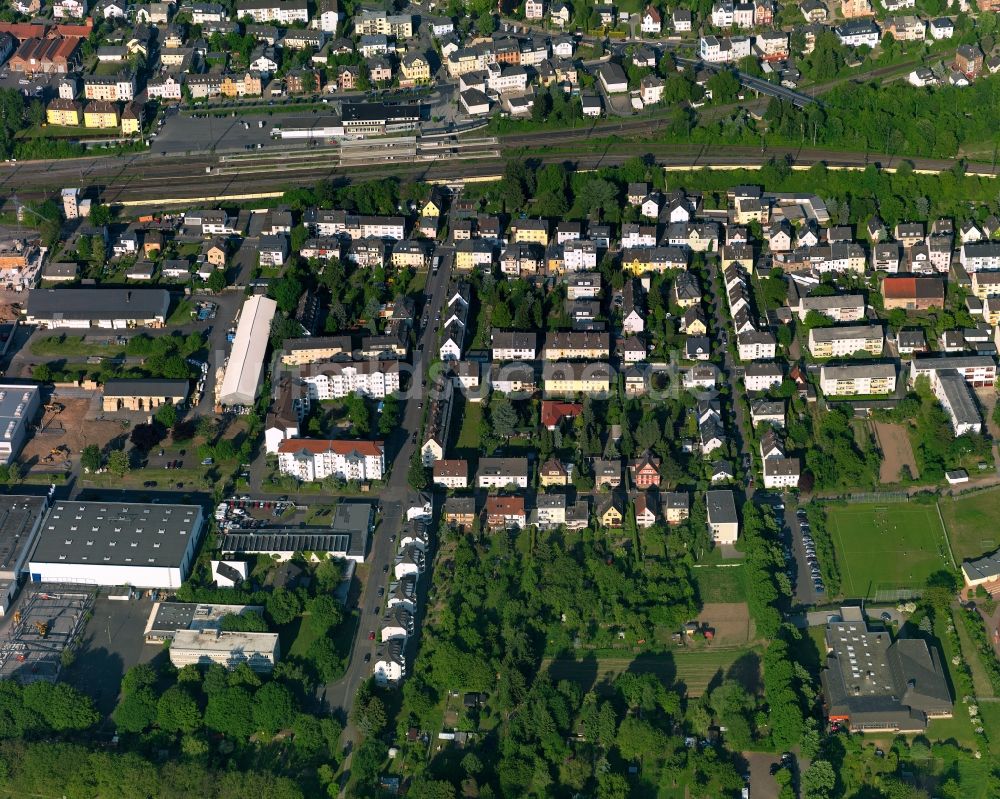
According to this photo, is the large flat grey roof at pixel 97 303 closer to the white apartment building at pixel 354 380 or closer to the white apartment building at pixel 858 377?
the white apartment building at pixel 354 380

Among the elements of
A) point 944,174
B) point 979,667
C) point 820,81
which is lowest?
point 979,667

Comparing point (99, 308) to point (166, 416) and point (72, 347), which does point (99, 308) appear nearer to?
point (72, 347)

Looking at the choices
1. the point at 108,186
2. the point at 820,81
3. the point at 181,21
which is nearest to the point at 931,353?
the point at 820,81

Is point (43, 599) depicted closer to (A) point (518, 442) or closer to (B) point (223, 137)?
(A) point (518, 442)

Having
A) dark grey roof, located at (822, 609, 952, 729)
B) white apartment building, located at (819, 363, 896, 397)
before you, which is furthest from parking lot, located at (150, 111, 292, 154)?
dark grey roof, located at (822, 609, 952, 729)

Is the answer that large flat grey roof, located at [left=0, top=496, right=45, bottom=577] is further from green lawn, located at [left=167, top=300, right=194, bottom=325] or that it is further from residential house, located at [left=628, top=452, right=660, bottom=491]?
residential house, located at [left=628, top=452, right=660, bottom=491]

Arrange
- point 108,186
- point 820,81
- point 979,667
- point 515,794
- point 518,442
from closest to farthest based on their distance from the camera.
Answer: point 515,794 → point 979,667 → point 518,442 → point 108,186 → point 820,81

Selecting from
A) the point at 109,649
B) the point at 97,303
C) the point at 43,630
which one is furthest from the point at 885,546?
the point at 97,303
